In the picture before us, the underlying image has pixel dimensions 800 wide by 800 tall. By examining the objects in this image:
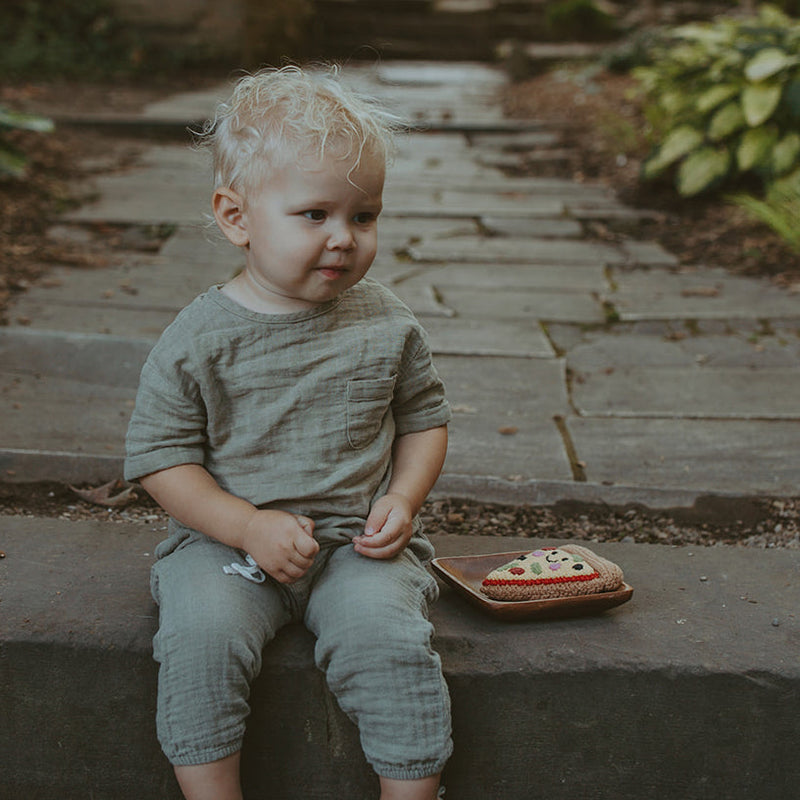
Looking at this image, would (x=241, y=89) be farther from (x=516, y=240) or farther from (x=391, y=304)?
(x=516, y=240)

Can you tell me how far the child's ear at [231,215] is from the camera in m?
1.64

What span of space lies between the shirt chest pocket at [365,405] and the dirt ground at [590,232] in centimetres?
61

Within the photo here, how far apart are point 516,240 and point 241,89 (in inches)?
138

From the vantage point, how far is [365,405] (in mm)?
1692

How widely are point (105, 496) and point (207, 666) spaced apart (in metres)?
0.92

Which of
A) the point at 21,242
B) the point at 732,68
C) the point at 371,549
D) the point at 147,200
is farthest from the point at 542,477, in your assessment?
the point at 732,68

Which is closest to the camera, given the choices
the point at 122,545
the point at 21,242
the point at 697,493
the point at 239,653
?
the point at 239,653

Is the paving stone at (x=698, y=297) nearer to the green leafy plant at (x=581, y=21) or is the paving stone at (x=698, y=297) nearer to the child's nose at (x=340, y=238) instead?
the child's nose at (x=340, y=238)

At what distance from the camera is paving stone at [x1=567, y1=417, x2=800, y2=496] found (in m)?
2.55

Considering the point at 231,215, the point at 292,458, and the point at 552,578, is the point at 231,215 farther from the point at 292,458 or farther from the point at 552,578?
the point at 552,578

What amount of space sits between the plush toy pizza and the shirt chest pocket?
33 centimetres

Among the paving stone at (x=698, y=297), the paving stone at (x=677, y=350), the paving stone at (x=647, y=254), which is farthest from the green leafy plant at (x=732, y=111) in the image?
the paving stone at (x=677, y=350)

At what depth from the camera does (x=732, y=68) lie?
224 inches

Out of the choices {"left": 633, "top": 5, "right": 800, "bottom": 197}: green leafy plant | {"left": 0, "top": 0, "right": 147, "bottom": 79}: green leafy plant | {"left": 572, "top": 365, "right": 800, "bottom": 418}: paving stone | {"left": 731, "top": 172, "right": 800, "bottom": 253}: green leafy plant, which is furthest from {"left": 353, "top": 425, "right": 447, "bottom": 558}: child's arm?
{"left": 0, "top": 0, "right": 147, "bottom": 79}: green leafy plant
